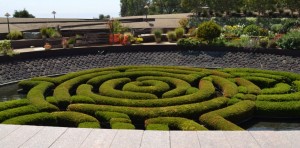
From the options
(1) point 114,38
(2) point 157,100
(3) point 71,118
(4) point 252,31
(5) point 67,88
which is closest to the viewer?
(3) point 71,118

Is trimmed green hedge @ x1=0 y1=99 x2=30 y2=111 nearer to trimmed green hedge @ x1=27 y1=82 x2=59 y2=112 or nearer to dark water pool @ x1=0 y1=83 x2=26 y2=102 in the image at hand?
trimmed green hedge @ x1=27 y1=82 x2=59 y2=112

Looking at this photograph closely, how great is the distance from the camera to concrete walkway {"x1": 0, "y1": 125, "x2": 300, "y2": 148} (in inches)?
429

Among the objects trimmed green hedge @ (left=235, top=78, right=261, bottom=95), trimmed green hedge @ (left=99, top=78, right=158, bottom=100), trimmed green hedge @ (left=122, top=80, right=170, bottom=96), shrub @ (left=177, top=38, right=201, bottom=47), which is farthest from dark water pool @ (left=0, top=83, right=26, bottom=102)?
shrub @ (left=177, top=38, right=201, bottom=47)

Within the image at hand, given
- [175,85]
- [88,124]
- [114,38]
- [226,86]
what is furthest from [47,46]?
[88,124]

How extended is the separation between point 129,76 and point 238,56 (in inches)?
445

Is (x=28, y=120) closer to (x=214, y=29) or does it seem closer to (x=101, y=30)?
(x=214, y=29)

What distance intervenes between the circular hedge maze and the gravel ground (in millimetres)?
4156

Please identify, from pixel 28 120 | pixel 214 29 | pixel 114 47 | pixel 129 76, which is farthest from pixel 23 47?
pixel 28 120

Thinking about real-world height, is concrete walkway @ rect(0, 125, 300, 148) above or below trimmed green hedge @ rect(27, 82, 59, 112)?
above

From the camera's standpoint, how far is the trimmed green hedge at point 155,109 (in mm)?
17891

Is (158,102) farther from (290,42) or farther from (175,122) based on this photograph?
(290,42)

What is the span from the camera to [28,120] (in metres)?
17.0

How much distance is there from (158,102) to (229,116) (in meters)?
3.89

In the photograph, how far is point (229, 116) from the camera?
17.7m
